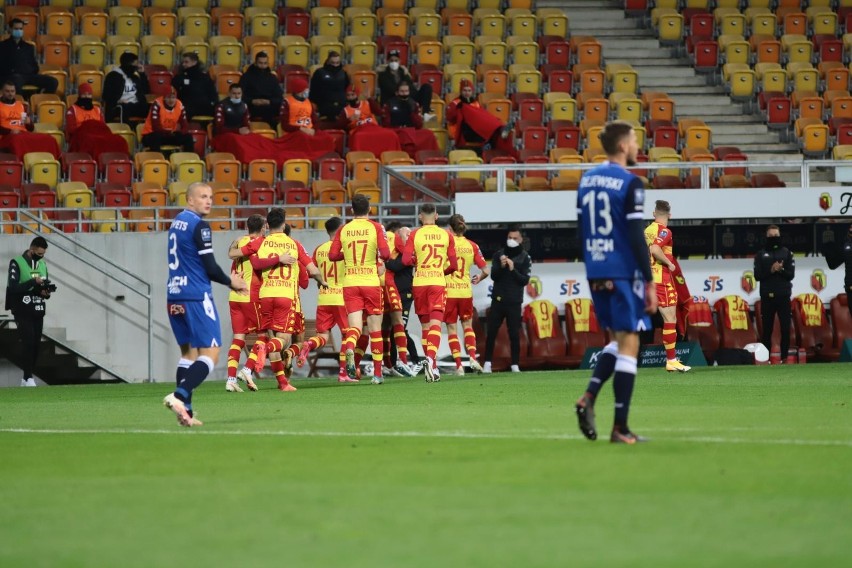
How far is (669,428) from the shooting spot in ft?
32.9

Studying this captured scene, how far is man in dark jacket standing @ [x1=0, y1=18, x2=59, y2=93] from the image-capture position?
84.6 ft

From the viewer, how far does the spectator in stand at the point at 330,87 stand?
26.1 meters

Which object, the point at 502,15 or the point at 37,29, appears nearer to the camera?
the point at 37,29

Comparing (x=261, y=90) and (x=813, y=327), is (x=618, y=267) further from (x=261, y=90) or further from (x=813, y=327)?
(x=261, y=90)

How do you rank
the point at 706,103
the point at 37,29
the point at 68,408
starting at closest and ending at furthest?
1. the point at 68,408
2. the point at 37,29
3. the point at 706,103

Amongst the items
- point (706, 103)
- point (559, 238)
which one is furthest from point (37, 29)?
point (706, 103)

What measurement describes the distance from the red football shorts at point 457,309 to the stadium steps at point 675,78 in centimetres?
903

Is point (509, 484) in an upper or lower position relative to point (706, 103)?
lower

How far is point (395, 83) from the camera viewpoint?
26625 mm

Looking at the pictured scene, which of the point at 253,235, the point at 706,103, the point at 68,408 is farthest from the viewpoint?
the point at 706,103

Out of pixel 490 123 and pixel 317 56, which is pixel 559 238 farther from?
pixel 317 56

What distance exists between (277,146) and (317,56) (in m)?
4.01

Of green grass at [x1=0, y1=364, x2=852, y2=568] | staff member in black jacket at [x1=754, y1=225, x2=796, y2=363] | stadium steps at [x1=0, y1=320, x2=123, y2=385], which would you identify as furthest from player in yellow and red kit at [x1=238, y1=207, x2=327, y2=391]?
staff member in black jacket at [x1=754, y1=225, x2=796, y2=363]

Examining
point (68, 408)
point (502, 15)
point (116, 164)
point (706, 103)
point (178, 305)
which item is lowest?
point (68, 408)
